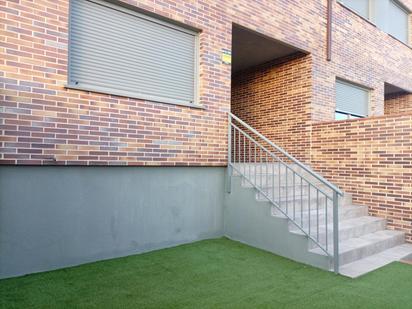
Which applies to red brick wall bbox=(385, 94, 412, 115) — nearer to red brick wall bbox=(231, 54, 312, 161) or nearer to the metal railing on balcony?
red brick wall bbox=(231, 54, 312, 161)

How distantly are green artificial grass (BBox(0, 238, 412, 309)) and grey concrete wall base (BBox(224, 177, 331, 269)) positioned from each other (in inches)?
5.8

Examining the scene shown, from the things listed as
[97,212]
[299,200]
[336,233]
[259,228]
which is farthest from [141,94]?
[336,233]

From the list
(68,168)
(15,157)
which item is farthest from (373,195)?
(15,157)

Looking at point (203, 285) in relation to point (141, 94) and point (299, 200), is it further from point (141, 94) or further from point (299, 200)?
point (141, 94)

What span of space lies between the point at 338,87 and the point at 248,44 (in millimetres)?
2430

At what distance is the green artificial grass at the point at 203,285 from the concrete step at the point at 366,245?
0.33 metres

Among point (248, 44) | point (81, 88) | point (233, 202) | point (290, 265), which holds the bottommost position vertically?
point (290, 265)

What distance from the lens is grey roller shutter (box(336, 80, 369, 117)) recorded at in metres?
7.19

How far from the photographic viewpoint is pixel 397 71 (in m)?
8.70

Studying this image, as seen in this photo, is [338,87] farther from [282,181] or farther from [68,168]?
[68,168]

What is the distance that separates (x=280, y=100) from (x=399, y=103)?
565 cm

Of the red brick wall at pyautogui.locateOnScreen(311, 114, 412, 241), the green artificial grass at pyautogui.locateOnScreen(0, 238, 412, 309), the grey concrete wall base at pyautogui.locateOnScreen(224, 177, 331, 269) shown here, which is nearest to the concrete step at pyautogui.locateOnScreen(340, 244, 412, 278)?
the green artificial grass at pyautogui.locateOnScreen(0, 238, 412, 309)

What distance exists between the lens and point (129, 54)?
413 centimetres

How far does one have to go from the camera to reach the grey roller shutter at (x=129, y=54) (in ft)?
12.3
